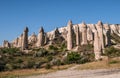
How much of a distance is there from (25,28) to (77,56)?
37.9 metres

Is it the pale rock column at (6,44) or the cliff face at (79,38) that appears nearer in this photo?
the cliff face at (79,38)

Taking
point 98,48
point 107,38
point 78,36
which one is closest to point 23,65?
point 98,48

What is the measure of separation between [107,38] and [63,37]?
33480mm

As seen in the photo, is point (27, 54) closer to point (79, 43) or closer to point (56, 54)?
point (56, 54)

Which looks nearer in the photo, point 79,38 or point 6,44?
point 79,38

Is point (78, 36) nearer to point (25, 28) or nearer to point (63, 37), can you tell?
point (25, 28)

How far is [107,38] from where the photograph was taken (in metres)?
102

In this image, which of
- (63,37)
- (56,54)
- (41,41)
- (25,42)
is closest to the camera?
(56,54)

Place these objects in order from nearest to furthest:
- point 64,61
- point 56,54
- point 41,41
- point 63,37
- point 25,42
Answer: point 64,61 < point 56,54 < point 25,42 < point 41,41 < point 63,37

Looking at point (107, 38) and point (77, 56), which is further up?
point (107, 38)

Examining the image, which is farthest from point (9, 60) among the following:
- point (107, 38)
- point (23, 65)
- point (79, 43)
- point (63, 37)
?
point (63, 37)

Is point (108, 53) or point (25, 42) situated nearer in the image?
point (108, 53)

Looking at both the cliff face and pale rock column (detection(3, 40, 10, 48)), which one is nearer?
the cliff face

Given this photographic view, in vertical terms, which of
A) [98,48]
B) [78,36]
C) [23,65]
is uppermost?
[78,36]
